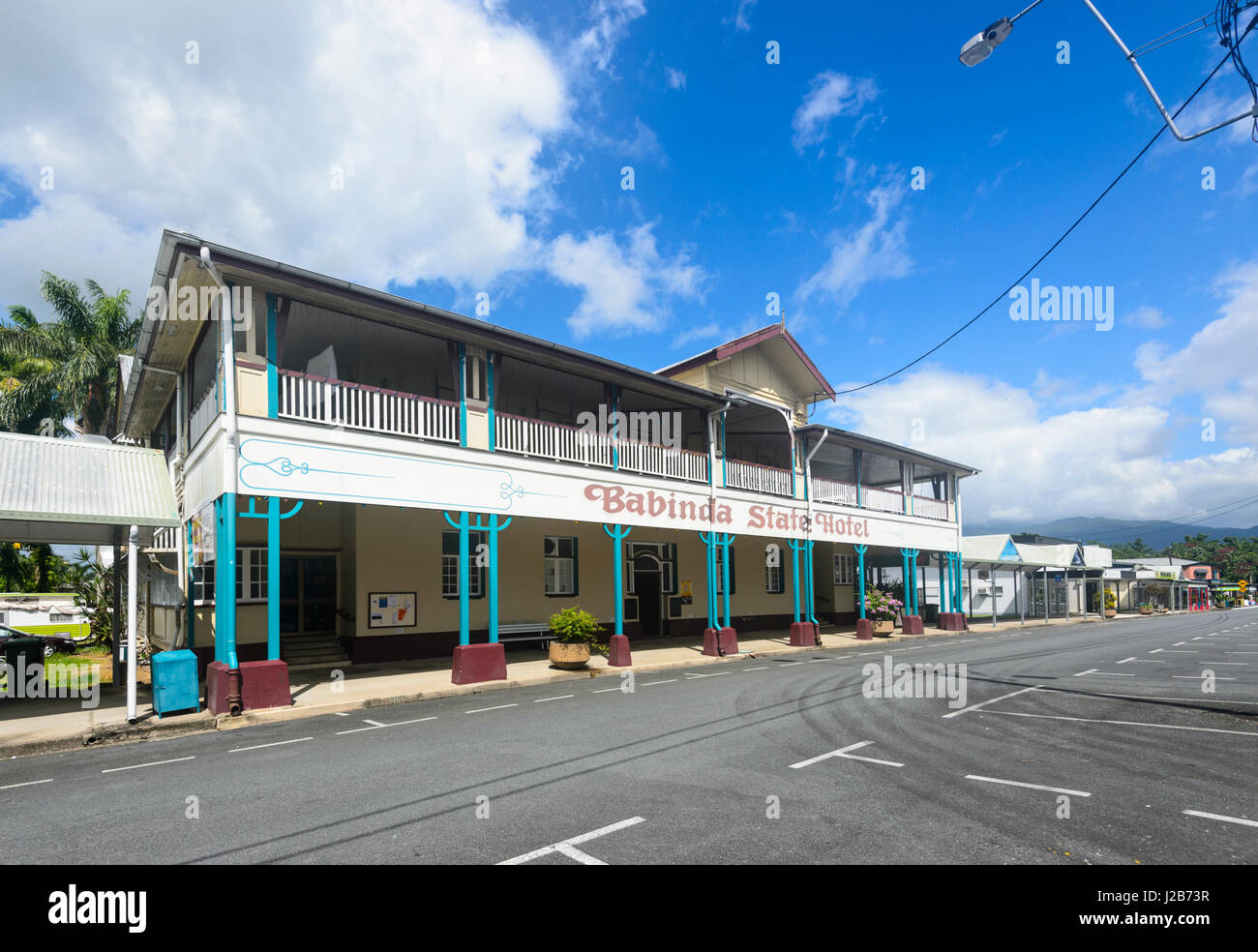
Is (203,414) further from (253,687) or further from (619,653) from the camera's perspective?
(619,653)

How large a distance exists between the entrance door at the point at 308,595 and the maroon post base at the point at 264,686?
6341 mm

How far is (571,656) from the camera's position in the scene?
1546 cm

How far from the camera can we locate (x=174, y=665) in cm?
1060

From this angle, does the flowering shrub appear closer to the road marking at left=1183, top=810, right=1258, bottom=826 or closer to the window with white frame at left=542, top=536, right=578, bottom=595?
the window with white frame at left=542, top=536, right=578, bottom=595

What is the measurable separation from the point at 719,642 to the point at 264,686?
11568mm

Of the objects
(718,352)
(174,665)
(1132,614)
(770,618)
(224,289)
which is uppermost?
(718,352)

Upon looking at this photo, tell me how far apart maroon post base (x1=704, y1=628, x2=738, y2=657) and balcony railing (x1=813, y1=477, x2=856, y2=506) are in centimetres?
688

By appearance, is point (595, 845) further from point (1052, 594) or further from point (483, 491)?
point (1052, 594)

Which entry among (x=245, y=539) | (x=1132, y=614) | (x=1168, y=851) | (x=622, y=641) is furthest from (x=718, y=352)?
(x=1132, y=614)

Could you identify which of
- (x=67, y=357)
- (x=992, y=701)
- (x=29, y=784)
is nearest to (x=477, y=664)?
(x=29, y=784)

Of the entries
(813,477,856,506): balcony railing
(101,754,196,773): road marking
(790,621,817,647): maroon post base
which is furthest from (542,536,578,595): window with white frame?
(101,754,196,773): road marking

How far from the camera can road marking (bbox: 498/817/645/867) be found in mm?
4742

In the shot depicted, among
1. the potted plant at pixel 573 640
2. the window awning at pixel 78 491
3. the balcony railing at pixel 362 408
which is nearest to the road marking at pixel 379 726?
the window awning at pixel 78 491

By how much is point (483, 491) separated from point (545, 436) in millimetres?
2208
